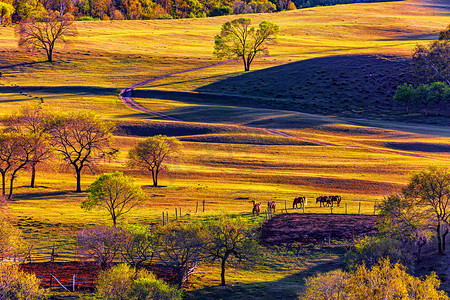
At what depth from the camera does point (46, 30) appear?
409 ft

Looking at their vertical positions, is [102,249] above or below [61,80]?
below

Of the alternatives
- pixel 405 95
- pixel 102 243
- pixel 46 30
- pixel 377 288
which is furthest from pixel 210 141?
pixel 46 30

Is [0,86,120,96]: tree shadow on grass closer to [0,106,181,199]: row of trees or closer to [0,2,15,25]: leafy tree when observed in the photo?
[0,106,181,199]: row of trees

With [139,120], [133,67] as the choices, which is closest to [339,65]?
[133,67]

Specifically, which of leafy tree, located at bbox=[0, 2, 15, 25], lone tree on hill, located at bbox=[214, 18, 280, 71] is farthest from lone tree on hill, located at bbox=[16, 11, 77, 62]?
leafy tree, located at bbox=[0, 2, 15, 25]

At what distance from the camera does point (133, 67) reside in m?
130

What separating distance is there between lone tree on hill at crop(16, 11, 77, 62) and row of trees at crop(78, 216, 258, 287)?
4081 inches

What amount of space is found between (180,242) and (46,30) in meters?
108

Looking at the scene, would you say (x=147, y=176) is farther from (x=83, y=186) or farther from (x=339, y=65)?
(x=339, y=65)

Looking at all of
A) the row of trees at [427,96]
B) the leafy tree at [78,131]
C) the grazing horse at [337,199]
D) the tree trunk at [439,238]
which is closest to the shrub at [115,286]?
the tree trunk at [439,238]

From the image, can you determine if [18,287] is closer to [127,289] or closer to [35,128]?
[127,289]

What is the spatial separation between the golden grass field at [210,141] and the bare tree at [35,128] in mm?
3580

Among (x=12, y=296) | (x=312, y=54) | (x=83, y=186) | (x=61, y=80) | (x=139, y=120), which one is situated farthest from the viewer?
(x=312, y=54)

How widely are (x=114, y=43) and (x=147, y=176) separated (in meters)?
95.7
